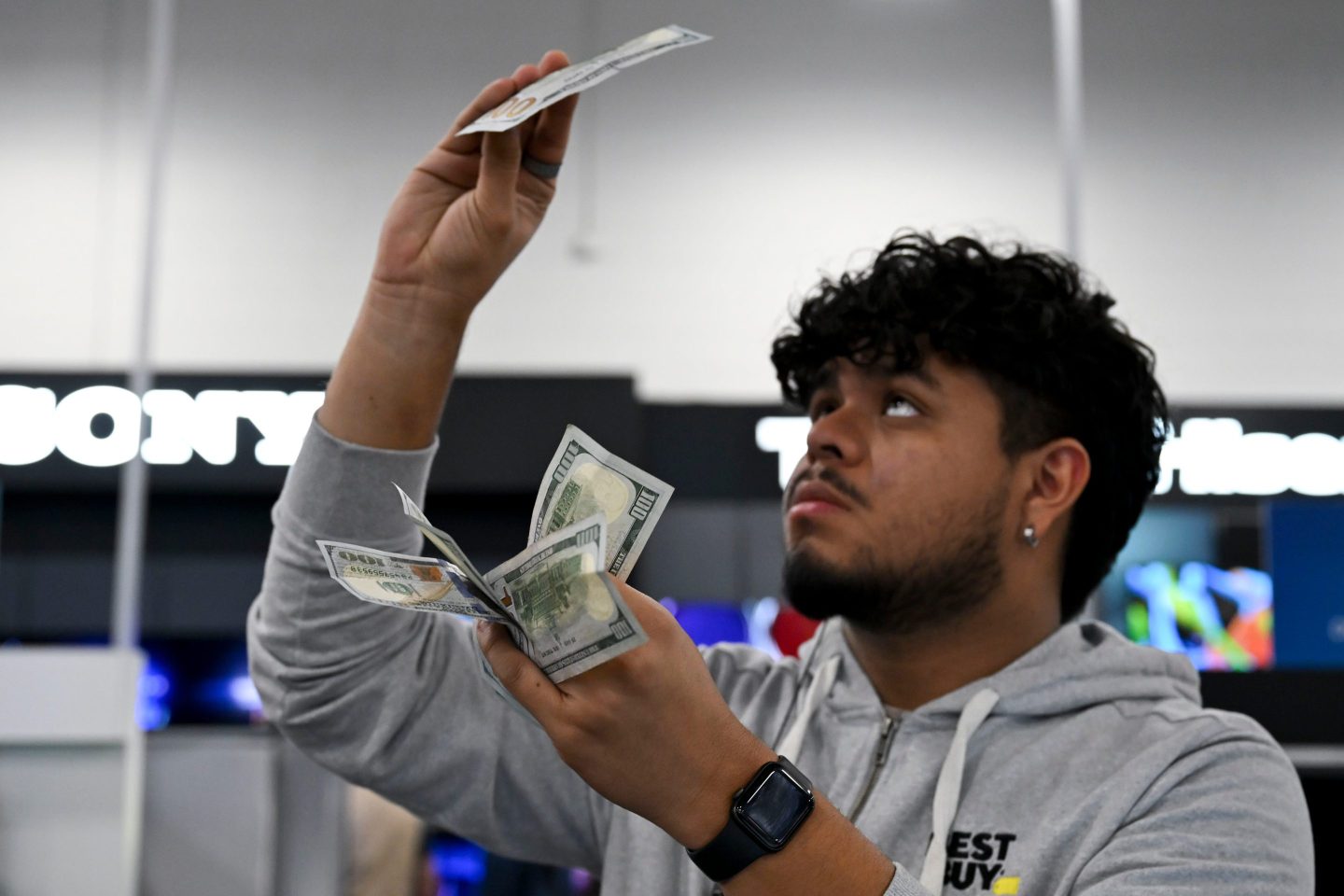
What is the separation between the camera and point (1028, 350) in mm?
1688

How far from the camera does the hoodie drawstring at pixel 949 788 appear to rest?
54.0 inches

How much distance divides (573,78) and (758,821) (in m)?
0.75

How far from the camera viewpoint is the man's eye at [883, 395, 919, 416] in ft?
5.38

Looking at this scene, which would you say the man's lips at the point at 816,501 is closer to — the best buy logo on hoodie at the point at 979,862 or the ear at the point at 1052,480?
the ear at the point at 1052,480

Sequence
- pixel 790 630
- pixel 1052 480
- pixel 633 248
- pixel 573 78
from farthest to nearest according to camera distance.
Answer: pixel 633 248
pixel 790 630
pixel 1052 480
pixel 573 78

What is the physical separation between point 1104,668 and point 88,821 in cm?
341

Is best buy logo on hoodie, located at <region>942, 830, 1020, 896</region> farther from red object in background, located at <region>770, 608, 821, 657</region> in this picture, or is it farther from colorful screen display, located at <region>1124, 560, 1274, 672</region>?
colorful screen display, located at <region>1124, 560, 1274, 672</region>

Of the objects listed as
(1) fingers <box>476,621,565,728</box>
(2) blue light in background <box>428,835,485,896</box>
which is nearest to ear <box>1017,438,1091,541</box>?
(1) fingers <box>476,621,565,728</box>

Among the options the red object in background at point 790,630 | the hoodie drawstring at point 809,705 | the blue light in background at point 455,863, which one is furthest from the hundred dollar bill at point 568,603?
the blue light in background at point 455,863

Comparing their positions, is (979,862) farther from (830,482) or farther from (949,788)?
(830,482)

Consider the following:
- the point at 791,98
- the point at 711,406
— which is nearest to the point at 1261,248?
the point at 791,98

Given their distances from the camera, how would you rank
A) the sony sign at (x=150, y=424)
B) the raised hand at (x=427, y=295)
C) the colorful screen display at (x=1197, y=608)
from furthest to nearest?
1. the sony sign at (x=150, y=424)
2. the colorful screen display at (x=1197, y=608)
3. the raised hand at (x=427, y=295)

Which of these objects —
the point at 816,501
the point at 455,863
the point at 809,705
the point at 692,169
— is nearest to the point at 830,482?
the point at 816,501

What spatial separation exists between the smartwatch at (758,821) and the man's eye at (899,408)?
26.0 inches
